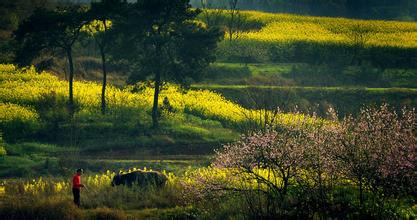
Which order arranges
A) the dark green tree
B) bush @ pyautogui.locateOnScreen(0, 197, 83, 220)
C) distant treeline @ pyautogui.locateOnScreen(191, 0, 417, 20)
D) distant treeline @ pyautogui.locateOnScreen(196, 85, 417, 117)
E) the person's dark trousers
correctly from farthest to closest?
distant treeline @ pyautogui.locateOnScreen(191, 0, 417, 20), distant treeline @ pyautogui.locateOnScreen(196, 85, 417, 117), the dark green tree, the person's dark trousers, bush @ pyautogui.locateOnScreen(0, 197, 83, 220)

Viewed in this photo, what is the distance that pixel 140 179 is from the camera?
123 feet

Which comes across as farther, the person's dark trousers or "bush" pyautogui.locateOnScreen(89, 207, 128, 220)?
the person's dark trousers

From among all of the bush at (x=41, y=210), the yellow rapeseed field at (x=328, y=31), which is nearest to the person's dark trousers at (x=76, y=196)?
the bush at (x=41, y=210)

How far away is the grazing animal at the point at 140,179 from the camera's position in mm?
37000

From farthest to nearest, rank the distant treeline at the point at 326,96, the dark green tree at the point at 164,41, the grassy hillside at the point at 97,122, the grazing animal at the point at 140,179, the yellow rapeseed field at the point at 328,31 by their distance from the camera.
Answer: the yellow rapeseed field at the point at 328,31, the distant treeline at the point at 326,96, the dark green tree at the point at 164,41, the grassy hillside at the point at 97,122, the grazing animal at the point at 140,179

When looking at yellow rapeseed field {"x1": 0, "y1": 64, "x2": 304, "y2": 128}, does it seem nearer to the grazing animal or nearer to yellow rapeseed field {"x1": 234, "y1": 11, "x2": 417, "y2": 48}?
the grazing animal

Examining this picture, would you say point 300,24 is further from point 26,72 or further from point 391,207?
point 391,207

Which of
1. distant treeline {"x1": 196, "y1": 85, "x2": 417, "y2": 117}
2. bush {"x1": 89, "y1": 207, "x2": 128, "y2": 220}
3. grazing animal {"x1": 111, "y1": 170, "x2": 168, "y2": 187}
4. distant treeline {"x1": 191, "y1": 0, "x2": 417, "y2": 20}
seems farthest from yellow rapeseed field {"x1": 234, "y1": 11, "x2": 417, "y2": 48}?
bush {"x1": 89, "y1": 207, "x2": 128, "y2": 220}

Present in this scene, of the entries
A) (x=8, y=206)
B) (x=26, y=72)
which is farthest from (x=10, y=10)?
(x=8, y=206)

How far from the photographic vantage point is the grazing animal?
37000mm

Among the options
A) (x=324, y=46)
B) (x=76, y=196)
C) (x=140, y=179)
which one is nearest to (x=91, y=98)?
(x=140, y=179)

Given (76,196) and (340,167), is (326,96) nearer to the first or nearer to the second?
(76,196)

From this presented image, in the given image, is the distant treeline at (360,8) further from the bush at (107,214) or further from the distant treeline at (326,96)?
the bush at (107,214)

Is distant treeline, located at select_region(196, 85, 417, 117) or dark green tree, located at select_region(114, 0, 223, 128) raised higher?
dark green tree, located at select_region(114, 0, 223, 128)
